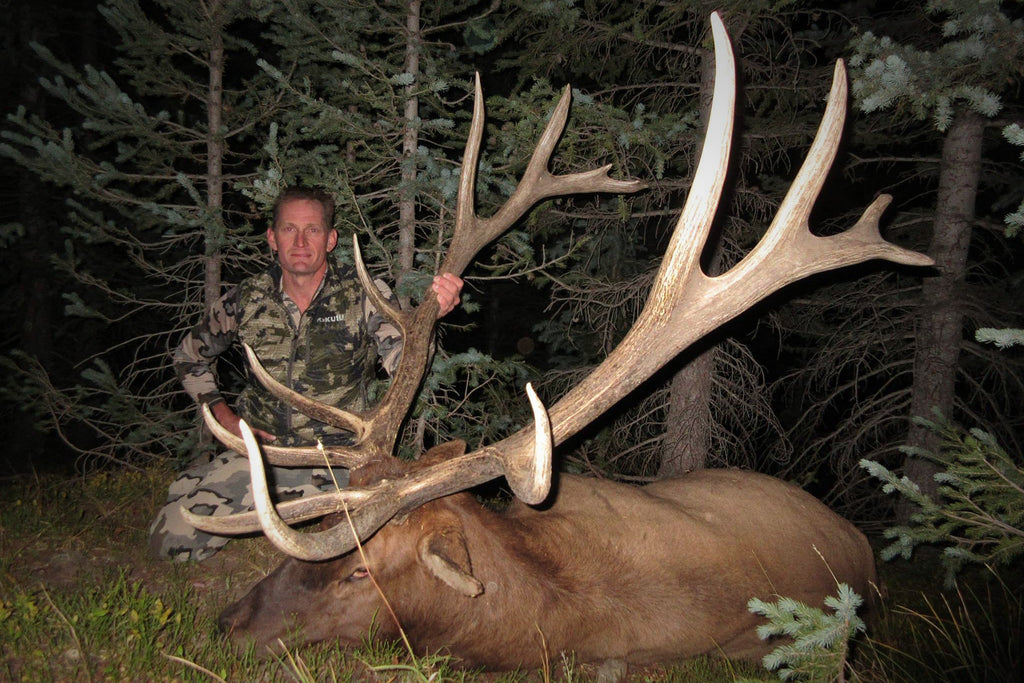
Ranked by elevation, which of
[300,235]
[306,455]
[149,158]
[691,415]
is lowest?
[691,415]

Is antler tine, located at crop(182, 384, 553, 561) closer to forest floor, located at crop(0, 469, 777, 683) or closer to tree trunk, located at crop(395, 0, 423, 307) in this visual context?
forest floor, located at crop(0, 469, 777, 683)

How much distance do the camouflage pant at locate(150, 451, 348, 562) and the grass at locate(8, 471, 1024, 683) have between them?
10 centimetres

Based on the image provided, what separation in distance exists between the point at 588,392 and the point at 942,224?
3911mm

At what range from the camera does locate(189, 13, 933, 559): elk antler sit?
82.5 inches

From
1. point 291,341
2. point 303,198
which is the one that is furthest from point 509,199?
point 291,341

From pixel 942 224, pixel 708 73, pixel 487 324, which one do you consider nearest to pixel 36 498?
pixel 708 73

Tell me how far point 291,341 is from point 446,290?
1312 millimetres

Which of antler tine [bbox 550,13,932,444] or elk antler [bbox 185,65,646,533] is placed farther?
elk antler [bbox 185,65,646,533]

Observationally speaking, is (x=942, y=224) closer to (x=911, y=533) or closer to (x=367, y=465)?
(x=911, y=533)

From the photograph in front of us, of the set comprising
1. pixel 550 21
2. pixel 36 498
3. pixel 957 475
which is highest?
pixel 550 21

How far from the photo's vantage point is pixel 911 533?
2.93 m

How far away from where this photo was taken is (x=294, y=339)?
410 cm

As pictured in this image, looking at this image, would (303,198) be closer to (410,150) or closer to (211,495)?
(410,150)

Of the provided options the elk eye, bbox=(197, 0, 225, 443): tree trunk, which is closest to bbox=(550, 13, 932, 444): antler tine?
the elk eye
